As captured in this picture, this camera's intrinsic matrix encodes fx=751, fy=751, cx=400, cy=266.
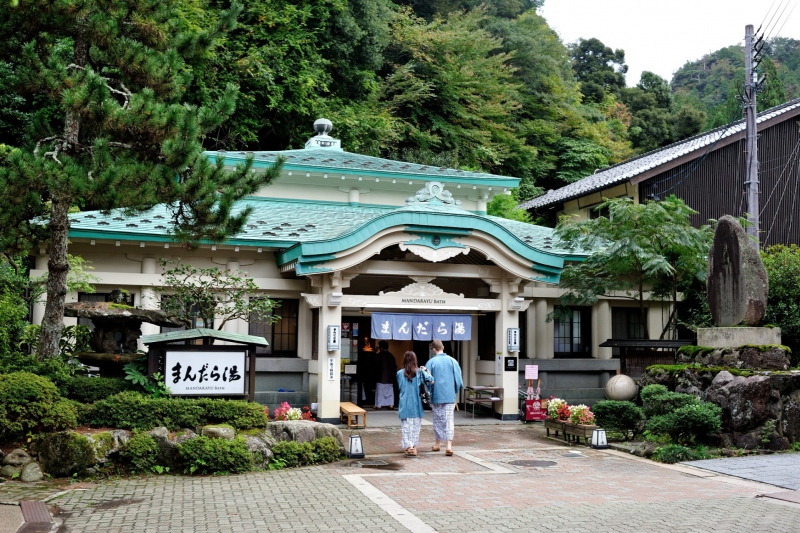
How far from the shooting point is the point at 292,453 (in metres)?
11.9

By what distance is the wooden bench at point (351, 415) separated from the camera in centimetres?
1570

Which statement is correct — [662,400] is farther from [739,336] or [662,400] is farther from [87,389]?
[87,389]

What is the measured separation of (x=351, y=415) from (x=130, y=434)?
5.53m

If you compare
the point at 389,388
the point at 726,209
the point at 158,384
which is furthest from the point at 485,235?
the point at 726,209

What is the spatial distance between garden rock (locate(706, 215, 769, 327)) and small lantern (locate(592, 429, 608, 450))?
3471 millimetres

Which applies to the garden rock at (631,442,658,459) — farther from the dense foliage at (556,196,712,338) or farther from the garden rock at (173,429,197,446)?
the garden rock at (173,429,197,446)

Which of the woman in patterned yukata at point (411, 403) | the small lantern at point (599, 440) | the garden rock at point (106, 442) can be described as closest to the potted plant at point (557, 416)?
the small lantern at point (599, 440)

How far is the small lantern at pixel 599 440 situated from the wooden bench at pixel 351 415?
4702 millimetres

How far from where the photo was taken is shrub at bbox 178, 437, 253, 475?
10992 mm

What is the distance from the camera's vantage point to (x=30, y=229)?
39.0 feet

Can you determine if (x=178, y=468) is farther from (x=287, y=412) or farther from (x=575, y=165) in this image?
(x=575, y=165)

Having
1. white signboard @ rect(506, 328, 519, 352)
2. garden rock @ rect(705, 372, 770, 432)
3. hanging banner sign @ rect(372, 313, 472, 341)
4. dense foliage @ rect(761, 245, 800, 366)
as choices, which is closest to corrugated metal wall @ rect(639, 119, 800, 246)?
dense foliage @ rect(761, 245, 800, 366)

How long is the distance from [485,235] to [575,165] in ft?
80.7

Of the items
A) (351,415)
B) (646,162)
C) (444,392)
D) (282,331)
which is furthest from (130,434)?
(646,162)
